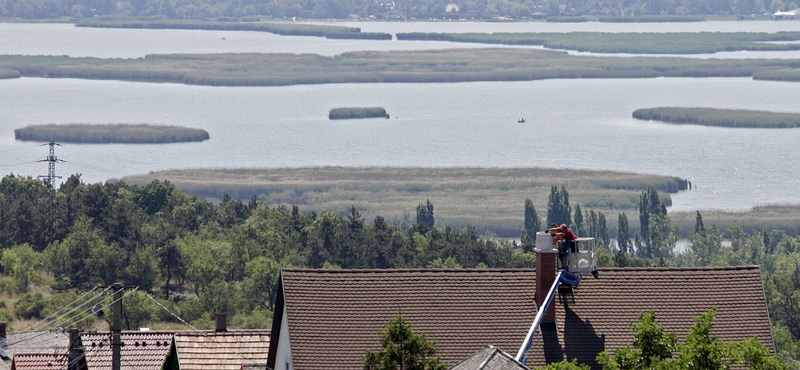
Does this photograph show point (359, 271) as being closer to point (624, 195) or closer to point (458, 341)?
point (458, 341)

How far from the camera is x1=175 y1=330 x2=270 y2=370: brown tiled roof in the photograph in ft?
139

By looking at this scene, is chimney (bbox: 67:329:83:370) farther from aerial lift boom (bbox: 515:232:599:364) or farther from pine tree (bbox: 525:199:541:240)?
pine tree (bbox: 525:199:541:240)

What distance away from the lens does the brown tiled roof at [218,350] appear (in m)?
42.4

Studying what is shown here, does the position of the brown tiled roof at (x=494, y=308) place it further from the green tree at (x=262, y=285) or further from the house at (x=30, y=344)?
the green tree at (x=262, y=285)

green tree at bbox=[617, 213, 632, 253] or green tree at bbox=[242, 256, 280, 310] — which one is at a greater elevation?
green tree at bbox=[242, 256, 280, 310]

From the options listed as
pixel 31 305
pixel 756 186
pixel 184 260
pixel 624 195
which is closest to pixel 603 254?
pixel 184 260

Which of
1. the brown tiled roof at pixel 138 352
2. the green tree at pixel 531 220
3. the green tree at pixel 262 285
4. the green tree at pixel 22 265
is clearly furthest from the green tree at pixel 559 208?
the brown tiled roof at pixel 138 352

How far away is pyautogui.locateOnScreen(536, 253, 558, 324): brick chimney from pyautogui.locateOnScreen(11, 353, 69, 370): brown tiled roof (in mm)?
11684

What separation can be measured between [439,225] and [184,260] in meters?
51.5

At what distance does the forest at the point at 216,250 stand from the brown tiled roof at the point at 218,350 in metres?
53.9

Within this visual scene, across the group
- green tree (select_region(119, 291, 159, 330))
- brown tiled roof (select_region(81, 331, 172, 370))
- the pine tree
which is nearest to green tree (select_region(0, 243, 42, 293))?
green tree (select_region(119, 291, 159, 330))

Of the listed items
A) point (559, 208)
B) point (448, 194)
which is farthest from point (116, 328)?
point (448, 194)

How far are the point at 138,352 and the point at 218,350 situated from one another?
4.28 meters

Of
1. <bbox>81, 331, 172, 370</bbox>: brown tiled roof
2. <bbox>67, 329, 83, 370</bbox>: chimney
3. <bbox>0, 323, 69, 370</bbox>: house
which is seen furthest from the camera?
<bbox>0, 323, 69, 370</bbox>: house
